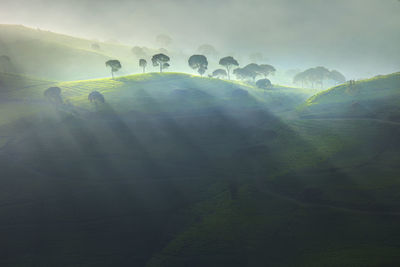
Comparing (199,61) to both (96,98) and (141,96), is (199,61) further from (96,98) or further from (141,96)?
(96,98)

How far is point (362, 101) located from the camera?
76.8 meters

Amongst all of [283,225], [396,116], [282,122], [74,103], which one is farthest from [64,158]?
[396,116]

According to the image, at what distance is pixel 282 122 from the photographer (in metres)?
71.6

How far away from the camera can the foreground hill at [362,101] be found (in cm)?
6731

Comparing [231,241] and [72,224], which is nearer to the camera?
[231,241]

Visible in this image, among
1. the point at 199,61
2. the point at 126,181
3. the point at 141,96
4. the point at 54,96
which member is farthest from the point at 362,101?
the point at 54,96

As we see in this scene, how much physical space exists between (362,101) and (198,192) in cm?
7177

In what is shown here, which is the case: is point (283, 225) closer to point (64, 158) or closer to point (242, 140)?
point (242, 140)

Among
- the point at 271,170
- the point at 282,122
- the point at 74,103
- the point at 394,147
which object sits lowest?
the point at 271,170

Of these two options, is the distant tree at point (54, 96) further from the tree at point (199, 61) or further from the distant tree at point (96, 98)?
the tree at point (199, 61)

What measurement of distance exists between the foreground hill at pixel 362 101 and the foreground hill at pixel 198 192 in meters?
8.81

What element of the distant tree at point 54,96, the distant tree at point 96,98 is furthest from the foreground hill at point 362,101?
the distant tree at point 54,96

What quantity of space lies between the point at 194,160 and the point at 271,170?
51.3ft

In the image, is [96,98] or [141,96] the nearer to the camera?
[96,98]
